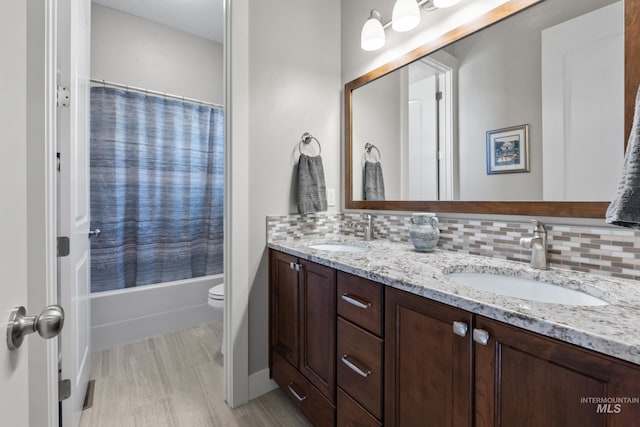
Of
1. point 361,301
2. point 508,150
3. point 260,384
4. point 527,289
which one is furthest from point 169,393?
point 508,150

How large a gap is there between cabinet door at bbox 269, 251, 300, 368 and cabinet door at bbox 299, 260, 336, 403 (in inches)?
2.6

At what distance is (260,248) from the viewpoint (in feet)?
5.57

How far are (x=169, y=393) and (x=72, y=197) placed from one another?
1.20 m

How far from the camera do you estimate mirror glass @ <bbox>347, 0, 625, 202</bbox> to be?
38.3 inches

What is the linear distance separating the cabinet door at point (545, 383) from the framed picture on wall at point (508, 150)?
2.58ft

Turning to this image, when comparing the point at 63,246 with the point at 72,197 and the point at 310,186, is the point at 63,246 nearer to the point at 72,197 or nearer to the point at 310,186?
the point at 72,197

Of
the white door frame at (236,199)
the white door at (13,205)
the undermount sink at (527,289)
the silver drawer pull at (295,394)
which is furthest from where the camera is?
the white door frame at (236,199)

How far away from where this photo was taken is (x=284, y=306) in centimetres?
158

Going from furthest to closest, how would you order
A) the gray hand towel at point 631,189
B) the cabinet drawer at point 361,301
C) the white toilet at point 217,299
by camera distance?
the white toilet at point 217,299 < the cabinet drawer at point 361,301 < the gray hand towel at point 631,189

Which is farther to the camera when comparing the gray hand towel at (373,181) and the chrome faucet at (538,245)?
the gray hand towel at (373,181)

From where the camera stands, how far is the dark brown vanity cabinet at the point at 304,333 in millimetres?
1238

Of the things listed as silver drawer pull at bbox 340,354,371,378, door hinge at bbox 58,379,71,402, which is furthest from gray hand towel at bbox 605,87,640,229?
door hinge at bbox 58,379,71,402

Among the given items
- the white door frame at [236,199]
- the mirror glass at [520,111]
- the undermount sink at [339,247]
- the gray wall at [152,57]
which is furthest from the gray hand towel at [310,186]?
the gray wall at [152,57]

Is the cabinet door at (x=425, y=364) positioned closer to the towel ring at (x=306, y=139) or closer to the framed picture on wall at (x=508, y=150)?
the framed picture on wall at (x=508, y=150)
